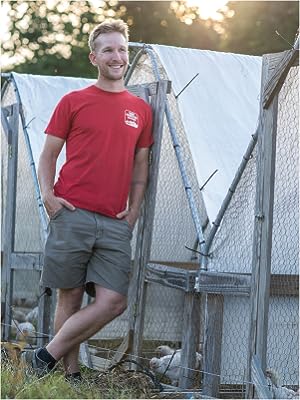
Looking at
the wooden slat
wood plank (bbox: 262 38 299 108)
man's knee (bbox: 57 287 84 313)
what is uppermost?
wood plank (bbox: 262 38 299 108)

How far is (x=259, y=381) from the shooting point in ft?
19.8

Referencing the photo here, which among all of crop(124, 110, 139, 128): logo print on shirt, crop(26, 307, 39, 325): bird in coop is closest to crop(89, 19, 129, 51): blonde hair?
crop(124, 110, 139, 128): logo print on shirt

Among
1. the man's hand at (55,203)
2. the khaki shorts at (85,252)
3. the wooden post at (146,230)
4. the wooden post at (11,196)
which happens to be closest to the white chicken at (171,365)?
the wooden post at (146,230)

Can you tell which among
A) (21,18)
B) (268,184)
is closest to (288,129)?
(268,184)

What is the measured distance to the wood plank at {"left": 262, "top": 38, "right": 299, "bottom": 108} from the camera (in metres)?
6.00

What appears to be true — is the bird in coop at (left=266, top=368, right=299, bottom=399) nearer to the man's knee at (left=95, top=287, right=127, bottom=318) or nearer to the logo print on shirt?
the man's knee at (left=95, top=287, right=127, bottom=318)

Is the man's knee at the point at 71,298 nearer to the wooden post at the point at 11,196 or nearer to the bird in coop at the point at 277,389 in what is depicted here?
the bird in coop at the point at 277,389

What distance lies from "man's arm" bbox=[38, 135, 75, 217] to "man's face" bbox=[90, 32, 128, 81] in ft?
1.63

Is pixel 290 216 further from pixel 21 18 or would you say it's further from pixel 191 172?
pixel 21 18

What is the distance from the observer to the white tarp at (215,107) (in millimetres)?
7871

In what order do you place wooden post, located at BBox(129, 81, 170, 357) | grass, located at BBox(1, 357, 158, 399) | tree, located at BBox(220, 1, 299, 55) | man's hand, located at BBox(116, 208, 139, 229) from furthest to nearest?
tree, located at BBox(220, 1, 299, 55), wooden post, located at BBox(129, 81, 170, 357), man's hand, located at BBox(116, 208, 139, 229), grass, located at BBox(1, 357, 158, 399)

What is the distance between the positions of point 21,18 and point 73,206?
1528cm

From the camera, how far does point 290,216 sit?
6.61m

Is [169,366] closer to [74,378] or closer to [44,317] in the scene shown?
[74,378]
